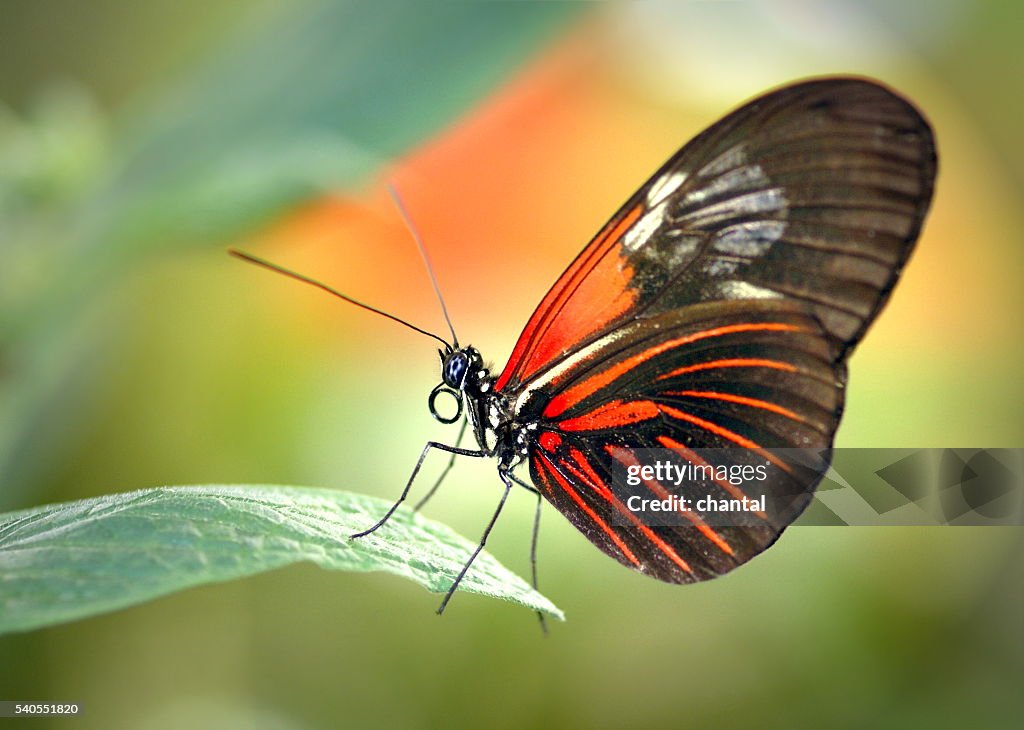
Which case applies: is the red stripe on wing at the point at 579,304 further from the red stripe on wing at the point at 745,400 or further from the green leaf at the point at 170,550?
the green leaf at the point at 170,550

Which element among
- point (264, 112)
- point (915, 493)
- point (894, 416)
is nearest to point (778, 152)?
point (915, 493)

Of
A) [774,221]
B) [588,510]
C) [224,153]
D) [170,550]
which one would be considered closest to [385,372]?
[224,153]

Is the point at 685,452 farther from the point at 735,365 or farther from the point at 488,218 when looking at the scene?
the point at 488,218

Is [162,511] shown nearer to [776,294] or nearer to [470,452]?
[470,452]

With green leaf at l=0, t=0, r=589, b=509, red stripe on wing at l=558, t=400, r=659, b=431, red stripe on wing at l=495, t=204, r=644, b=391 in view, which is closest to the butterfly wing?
red stripe on wing at l=495, t=204, r=644, b=391

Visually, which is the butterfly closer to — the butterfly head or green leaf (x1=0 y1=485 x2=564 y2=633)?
the butterfly head

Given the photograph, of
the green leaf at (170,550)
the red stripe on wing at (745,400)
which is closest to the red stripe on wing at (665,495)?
the red stripe on wing at (745,400)
